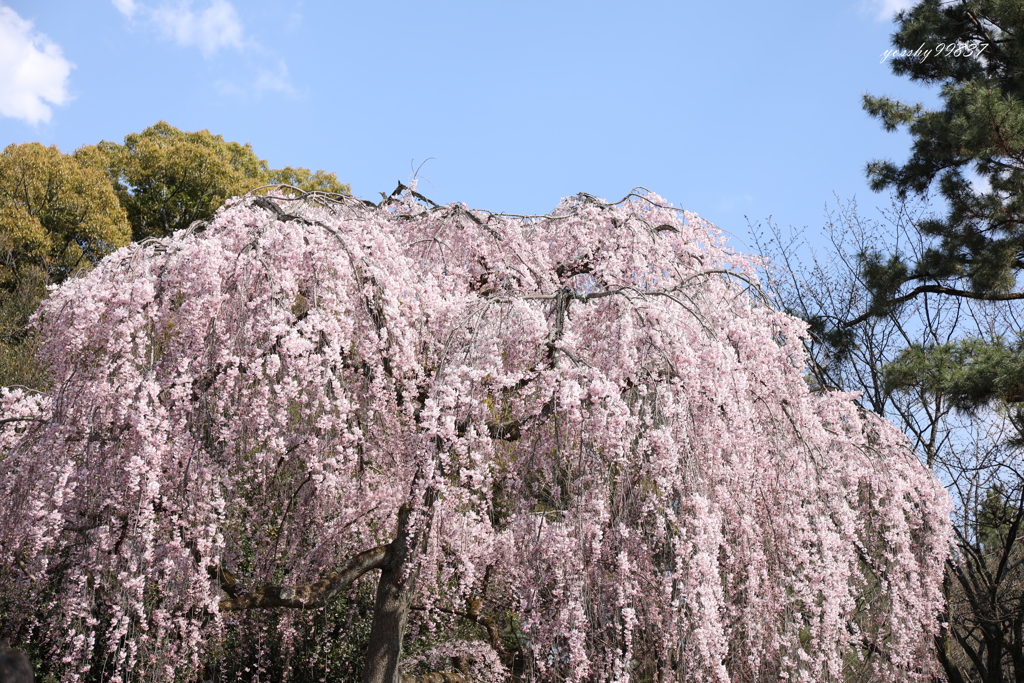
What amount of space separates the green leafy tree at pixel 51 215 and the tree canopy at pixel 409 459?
11.0 m

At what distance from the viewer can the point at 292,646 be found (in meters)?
6.51

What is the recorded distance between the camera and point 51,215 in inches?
602

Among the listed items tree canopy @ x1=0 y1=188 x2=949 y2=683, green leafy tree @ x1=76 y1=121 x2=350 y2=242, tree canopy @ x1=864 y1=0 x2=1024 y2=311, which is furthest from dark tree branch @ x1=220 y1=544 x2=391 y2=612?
green leafy tree @ x1=76 y1=121 x2=350 y2=242

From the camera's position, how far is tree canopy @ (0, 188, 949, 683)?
3977 mm

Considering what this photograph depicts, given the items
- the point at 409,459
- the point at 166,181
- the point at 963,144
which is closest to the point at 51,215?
the point at 166,181

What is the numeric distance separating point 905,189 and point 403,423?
7693 mm

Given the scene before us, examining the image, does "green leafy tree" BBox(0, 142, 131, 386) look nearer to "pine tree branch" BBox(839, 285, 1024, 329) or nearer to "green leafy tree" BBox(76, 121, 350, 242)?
"green leafy tree" BBox(76, 121, 350, 242)

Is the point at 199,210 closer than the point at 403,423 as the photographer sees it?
No

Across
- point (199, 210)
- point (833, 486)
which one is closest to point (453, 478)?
point (833, 486)

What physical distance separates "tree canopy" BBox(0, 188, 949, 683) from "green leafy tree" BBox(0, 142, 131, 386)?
1100 centimetres

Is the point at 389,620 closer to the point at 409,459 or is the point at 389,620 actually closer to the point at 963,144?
the point at 409,459

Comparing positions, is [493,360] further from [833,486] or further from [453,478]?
[833,486]

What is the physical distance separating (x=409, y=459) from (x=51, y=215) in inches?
540

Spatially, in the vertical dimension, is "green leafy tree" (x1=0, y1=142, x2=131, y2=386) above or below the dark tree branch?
above
